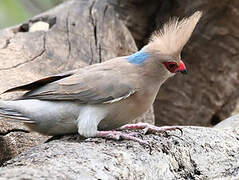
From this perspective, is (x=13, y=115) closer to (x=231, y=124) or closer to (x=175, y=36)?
(x=175, y=36)

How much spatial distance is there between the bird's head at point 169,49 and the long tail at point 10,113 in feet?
2.85

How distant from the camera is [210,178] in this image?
9.18 feet

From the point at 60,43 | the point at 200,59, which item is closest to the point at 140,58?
the point at 60,43

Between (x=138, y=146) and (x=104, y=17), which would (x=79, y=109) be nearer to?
(x=138, y=146)

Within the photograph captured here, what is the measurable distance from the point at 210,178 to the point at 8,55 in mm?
2225

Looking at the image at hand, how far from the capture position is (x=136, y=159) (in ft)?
8.61

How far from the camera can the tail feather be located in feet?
10.5

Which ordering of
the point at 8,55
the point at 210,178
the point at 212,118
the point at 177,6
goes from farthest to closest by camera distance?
the point at 212,118 → the point at 177,6 → the point at 8,55 → the point at 210,178

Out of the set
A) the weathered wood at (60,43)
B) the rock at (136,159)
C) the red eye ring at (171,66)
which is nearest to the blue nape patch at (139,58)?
the red eye ring at (171,66)

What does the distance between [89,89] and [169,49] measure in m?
0.63

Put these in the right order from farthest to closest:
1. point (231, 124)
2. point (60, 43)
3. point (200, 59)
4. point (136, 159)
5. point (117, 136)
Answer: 1. point (200, 59)
2. point (60, 43)
3. point (231, 124)
4. point (117, 136)
5. point (136, 159)

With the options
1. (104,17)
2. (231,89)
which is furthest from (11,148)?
(231,89)

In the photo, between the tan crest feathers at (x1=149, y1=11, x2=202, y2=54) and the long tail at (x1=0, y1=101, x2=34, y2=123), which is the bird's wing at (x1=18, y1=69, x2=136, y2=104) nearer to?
the long tail at (x1=0, y1=101, x2=34, y2=123)

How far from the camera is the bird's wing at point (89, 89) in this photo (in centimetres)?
320
